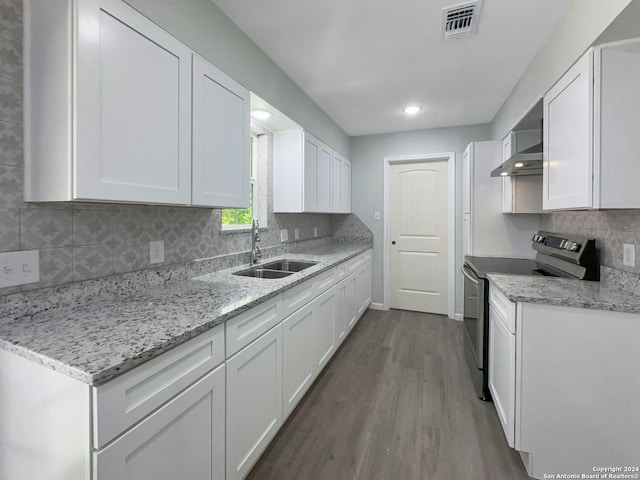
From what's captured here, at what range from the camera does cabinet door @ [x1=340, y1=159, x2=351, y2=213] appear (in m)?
3.79

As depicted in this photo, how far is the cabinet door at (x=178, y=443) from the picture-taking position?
2.51 feet

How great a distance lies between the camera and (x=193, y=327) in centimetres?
99

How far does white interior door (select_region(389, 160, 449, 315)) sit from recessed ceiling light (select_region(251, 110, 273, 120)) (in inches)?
86.9

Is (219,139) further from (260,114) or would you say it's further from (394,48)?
(394,48)

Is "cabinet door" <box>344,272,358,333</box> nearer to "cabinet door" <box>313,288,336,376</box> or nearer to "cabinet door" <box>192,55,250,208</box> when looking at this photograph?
"cabinet door" <box>313,288,336,376</box>

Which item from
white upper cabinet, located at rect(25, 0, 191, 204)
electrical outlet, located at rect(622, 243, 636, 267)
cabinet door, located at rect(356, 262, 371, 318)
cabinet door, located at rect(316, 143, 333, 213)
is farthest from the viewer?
cabinet door, located at rect(356, 262, 371, 318)

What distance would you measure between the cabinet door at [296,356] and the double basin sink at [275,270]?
35 centimetres

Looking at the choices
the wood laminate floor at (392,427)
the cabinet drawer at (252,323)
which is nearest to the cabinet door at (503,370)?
the wood laminate floor at (392,427)

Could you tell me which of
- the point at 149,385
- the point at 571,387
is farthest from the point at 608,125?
the point at 149,385

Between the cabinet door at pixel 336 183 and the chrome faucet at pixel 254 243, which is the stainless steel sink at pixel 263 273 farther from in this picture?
the cabinet door at pixel 336 183

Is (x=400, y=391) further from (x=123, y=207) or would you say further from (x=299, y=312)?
(x=123, y=207)

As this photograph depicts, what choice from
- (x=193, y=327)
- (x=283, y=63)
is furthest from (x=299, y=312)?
(x=283, y=63)

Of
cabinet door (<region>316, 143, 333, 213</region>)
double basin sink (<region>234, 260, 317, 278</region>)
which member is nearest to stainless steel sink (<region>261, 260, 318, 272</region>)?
double basin sink (<region>234, 260, 317, 278</region>)

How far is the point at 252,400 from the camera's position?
4.44 ft
